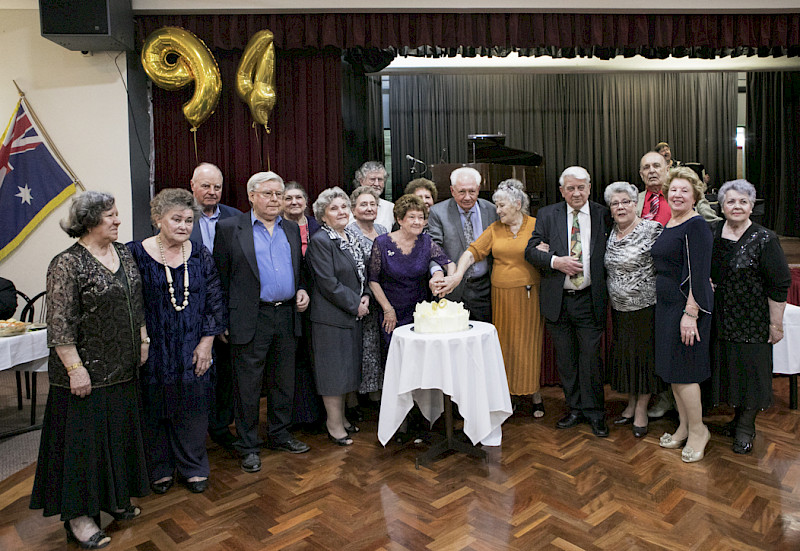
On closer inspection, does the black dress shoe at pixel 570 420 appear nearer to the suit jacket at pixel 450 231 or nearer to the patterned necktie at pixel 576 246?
the patterned necktie at pixel 576 246

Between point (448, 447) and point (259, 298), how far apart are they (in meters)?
1.38

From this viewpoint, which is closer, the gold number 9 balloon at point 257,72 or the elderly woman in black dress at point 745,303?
the elderly woman in black dress at point 745,303

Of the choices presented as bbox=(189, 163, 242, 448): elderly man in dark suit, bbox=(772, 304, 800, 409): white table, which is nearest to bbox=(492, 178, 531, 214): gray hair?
bbox=(189, 163, 242, 448): elderly man in dark suit

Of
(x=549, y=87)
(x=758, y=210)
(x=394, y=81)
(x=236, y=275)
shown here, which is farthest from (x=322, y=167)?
(x=549, y=87)

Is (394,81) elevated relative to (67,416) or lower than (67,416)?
elevated

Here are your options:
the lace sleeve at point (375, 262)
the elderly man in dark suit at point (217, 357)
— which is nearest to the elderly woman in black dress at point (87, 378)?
the elderly man in dark suit at point (217, 357)

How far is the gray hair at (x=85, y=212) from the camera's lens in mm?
2561

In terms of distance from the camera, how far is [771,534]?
8.42 feet

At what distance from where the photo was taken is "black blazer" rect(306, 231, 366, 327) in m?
3.56

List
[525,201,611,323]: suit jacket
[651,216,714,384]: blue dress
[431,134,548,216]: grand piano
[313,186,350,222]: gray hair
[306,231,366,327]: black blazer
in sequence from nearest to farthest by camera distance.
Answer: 1. [651,216,714,384]: blue dress
2. [306,231,366,327]: black blazer
3. [313,186,350,222]: gray hair
4. [525,201,611,323]: suit jacket
5. [431,134,548,216]: grand piano

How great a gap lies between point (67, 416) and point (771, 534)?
3.00m

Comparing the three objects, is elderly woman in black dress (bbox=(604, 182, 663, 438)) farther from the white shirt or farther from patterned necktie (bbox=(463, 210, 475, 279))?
patterned necktie (bbox=(463, 210, 475, 279))

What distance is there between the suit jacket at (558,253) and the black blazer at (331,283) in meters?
1.14

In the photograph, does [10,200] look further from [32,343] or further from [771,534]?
[771,534]
